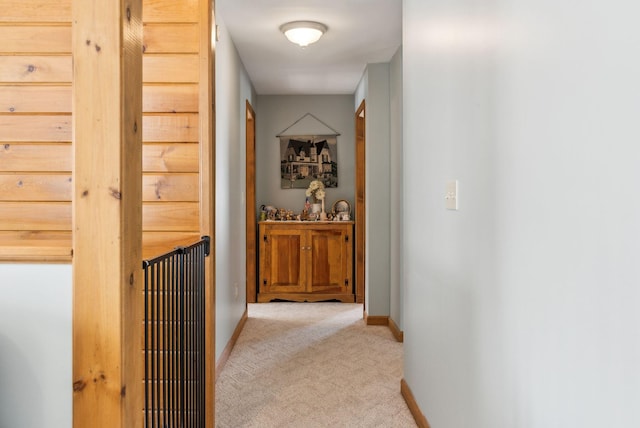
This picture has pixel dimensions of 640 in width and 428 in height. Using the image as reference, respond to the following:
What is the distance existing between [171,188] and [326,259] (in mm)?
3044

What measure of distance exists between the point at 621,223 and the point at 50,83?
2.43 m

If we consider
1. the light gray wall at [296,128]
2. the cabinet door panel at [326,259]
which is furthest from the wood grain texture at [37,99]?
the light gray wall at [296,128]

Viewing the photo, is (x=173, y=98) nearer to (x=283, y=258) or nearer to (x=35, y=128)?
(x=35, y=128)

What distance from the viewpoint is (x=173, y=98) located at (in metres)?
2.27

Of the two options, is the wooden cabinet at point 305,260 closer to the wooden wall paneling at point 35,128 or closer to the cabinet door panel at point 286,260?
the cabinet door panel at point 286,260

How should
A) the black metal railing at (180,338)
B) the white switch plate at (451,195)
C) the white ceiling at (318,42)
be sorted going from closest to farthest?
1. the black metal railing at (180,338)
2. the white switch plate at (451,195)
3. the white ceiling at (318,42)

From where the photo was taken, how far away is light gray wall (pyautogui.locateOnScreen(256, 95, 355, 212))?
18.4ft

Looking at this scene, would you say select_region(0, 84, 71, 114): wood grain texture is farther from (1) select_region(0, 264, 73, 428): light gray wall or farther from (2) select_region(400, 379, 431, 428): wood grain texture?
(2) select_region(400, 379, 431, 428): wood grain texture

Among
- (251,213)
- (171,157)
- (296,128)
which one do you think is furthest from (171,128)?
(296,128)

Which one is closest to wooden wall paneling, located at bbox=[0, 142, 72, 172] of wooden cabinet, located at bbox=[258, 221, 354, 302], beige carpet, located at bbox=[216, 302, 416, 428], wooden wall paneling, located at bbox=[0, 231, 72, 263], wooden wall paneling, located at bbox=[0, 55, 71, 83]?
wooden wall paneling, located at bbox=[0, 55, 71, 83]

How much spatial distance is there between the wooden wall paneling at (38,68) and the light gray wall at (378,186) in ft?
8.44

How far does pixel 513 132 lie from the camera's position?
1.25 meters

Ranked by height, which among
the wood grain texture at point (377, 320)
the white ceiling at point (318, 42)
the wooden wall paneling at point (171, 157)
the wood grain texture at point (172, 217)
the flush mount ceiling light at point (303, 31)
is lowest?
the wood grain texture at point (377, 320)

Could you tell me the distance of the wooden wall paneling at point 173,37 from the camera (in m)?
2.23
